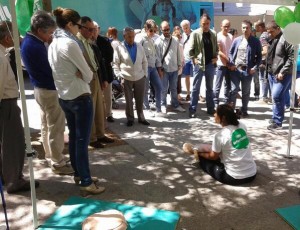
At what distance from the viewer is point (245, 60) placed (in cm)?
656

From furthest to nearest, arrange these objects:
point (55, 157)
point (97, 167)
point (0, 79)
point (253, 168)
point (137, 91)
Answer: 1. point (137, 91)
2. point (97, 167)
3. point (55, 157)
4. point (253, 168)
5. point (0, 79)

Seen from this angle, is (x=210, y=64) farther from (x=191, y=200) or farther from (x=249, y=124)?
(x=191, y=200)

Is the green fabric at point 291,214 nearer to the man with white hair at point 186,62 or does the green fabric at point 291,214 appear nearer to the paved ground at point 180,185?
the paved ground at point 180,185

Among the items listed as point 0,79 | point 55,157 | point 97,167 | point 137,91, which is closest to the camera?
point 0,79

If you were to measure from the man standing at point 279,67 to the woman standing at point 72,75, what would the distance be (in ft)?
12.2

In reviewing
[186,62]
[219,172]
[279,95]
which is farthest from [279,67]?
[186,62]

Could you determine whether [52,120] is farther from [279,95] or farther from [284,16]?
[279,95]

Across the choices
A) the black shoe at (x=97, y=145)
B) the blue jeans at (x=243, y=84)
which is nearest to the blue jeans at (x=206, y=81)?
the blue jeans at (x=243, y=84)

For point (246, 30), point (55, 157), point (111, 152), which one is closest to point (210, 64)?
point (246, 30)

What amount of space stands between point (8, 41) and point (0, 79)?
0.46 m

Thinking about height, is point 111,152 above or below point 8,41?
below

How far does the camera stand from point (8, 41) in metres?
3.52

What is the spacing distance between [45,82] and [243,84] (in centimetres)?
425

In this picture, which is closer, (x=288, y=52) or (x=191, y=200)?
(x=191, y=200)
